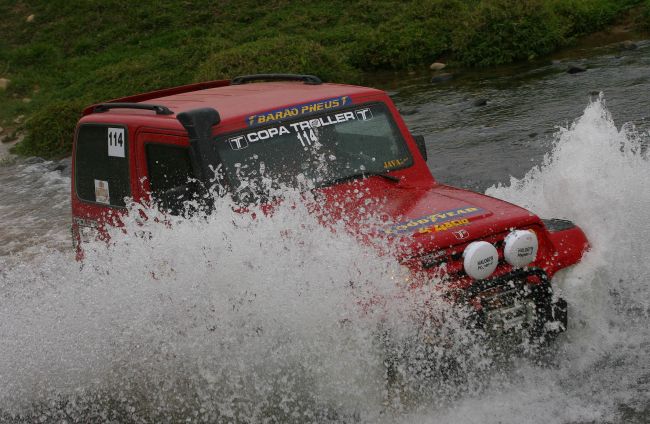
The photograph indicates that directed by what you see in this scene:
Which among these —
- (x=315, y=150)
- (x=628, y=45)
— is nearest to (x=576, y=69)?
(x=628, y=45)

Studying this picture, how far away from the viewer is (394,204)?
585 cm

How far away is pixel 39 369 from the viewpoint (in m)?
5.98

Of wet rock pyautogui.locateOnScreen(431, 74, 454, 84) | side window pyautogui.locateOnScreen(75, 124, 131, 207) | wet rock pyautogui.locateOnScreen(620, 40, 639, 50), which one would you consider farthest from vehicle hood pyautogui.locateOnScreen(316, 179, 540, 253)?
wet rock pyautogui.locateOnScreen(620, 40, 639, 50)

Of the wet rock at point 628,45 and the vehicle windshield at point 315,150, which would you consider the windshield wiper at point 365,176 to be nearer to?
the vehicle windshield at point 315,150

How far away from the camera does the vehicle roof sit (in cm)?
621

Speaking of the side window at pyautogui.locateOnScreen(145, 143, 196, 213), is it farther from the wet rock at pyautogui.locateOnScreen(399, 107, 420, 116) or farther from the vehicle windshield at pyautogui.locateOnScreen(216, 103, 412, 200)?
the wet rock at pyautogui.locateOnScreen(399, 107, 420, 116)

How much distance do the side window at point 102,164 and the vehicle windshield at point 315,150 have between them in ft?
3.41

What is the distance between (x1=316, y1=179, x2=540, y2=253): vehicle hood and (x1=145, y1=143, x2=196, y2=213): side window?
879 mm

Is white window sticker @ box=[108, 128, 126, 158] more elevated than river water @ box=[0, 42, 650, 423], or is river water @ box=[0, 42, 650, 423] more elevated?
white window sticker @ box=[108, 128, 126, 158]

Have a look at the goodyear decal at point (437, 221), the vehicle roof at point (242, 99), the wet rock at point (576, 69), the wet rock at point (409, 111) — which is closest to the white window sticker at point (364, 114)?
the vehicle roof at point (242, 99)

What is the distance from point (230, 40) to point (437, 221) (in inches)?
706

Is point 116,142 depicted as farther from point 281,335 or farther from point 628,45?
point 628,45

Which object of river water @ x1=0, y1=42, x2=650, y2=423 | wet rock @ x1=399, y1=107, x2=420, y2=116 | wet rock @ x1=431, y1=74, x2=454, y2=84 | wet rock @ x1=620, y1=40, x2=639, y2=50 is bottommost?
wet rock @ x1=431, y1=74, x2=454, y2=84

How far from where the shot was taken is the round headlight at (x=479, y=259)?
5.11m
